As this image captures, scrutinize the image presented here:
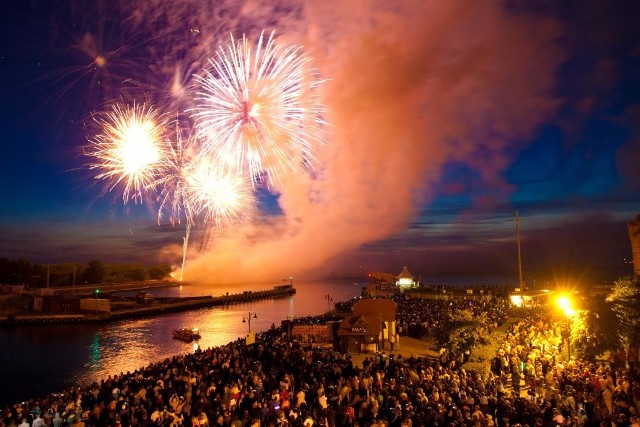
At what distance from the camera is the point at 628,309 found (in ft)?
47.4

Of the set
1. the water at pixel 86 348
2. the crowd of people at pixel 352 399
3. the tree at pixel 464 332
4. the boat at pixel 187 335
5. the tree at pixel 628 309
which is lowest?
the water at pixel 86 348

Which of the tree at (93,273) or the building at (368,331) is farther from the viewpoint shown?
the tree at (93,273)

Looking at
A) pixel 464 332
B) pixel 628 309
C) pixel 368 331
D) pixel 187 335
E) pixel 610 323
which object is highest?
pixel 628 309

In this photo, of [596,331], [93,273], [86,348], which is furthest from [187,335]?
[93,273]

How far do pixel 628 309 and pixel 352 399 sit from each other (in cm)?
1013

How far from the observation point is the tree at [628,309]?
46.8 feet

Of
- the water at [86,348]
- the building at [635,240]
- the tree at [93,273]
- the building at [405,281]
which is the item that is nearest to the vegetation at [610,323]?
the building at [635,240]

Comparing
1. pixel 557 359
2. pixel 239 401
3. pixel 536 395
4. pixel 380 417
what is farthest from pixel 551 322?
pixel 239 401

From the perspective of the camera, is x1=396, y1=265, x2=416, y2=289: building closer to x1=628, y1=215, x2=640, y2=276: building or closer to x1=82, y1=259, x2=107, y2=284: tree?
x1=628, y1=215, x2=640, y2=276: building

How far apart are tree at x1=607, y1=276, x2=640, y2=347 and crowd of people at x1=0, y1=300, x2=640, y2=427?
0.98 meters

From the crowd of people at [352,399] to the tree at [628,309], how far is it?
98cm

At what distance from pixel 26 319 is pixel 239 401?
196 feet

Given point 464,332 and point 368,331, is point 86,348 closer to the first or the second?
point 368,331

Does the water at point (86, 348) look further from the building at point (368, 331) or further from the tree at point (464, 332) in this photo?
the tree at point (464, 332)
